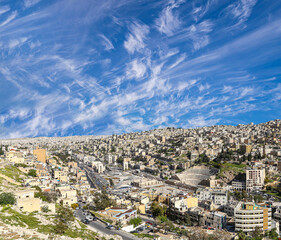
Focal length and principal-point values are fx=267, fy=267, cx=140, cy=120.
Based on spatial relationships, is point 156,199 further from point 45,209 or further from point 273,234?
point 45,209

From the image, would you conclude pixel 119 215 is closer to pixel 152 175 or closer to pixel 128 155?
pixel 152 175

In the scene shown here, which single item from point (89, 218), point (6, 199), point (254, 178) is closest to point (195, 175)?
point (254, 178)

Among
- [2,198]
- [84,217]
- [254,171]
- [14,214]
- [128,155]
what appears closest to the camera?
[14,214]

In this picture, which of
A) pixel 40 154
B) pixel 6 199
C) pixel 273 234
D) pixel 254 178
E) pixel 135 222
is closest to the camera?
pixel 6 199

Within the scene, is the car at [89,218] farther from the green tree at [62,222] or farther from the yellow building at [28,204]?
the green tree at [62,222]

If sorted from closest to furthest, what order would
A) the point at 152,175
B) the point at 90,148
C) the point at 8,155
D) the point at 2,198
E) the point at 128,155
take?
the point at 2,198, the point at 8,155, the point at 152,175, the point at 128,155, the point at 90,148

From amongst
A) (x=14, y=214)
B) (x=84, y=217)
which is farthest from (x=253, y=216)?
(x=14, y=214)

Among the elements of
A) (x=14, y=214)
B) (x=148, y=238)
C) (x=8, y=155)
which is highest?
(x=8, y=155)

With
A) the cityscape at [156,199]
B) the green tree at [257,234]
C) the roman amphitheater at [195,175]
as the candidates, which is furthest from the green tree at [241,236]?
the roman amphitheater at [195,175]
